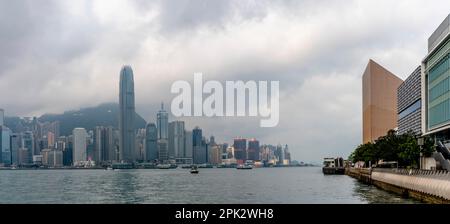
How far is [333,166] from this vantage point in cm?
11394

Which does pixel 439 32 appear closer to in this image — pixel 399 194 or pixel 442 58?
pixel 442 58

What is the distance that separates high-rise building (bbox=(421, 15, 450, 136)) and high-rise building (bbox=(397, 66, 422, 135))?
13.2 m

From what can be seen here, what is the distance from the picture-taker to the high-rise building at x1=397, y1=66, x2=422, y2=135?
7942 centimetres

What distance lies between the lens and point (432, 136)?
58.9 metres

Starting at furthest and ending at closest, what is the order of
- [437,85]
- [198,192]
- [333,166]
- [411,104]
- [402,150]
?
[333,166]
[411,104]
[402,150]
[437,85]
[198,192]

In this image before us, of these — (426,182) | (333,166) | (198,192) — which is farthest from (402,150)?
(333,166)

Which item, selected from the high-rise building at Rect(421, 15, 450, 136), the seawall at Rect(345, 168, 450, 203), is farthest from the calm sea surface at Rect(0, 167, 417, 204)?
the high-rise building at Rect(421, 15, 450, 136)

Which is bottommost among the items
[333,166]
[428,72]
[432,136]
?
[333,166]

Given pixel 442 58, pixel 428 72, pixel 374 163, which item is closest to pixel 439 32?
pixel 442 58

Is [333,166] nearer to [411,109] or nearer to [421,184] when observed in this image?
[411,109]

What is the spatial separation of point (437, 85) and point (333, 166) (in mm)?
61535

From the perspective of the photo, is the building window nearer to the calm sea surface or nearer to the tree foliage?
the tree foliage
